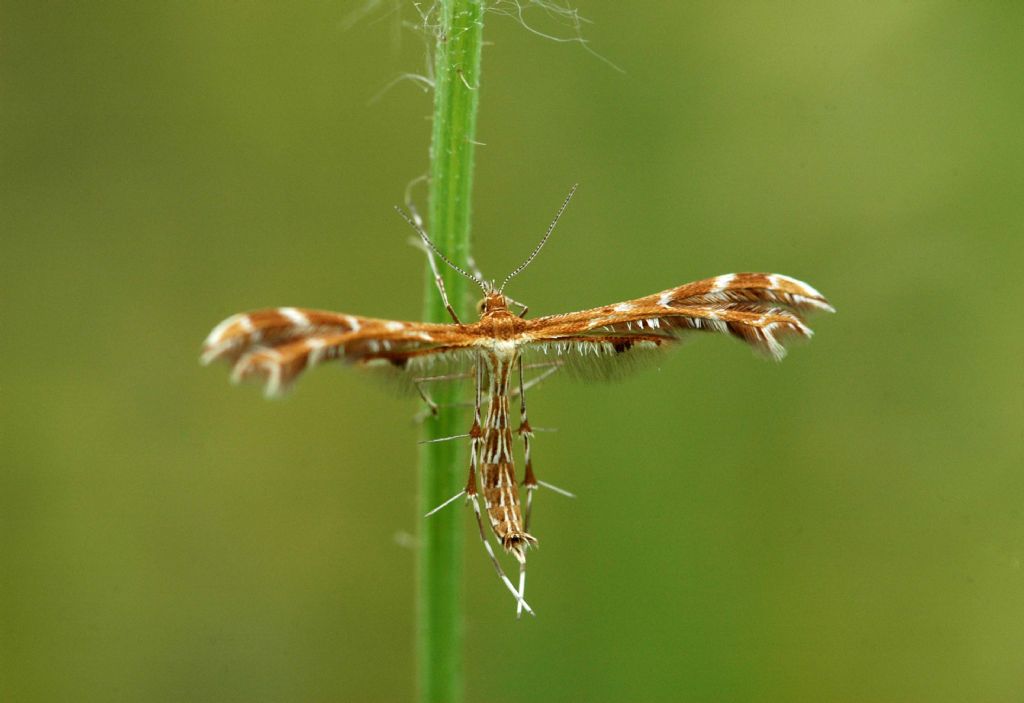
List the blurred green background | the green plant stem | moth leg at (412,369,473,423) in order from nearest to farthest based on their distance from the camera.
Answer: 1. the green plant stem
2. moth leg at (412,369,473,423)
3. the blurred green background

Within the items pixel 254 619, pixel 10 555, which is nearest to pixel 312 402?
pixel 254 619

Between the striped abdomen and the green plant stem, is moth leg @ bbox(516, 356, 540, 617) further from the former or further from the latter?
the green plant stem

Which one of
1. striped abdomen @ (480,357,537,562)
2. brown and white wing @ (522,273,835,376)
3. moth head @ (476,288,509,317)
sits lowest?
striped abdomen @ (480,357,537,562)

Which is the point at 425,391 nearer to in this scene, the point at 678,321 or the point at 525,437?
the point at 525,437

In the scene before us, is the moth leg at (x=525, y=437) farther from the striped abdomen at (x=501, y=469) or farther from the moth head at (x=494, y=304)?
the moth head at (x=494, y=304)

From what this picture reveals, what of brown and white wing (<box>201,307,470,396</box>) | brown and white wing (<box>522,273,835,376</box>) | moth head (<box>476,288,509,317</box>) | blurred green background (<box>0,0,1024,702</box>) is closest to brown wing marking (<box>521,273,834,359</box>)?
brown and white wing (<box>522,273,835,376</box>)

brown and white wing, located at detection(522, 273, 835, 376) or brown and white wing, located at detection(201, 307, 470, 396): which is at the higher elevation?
brown and white wing, located at detection(522, 273, 835, 376)
